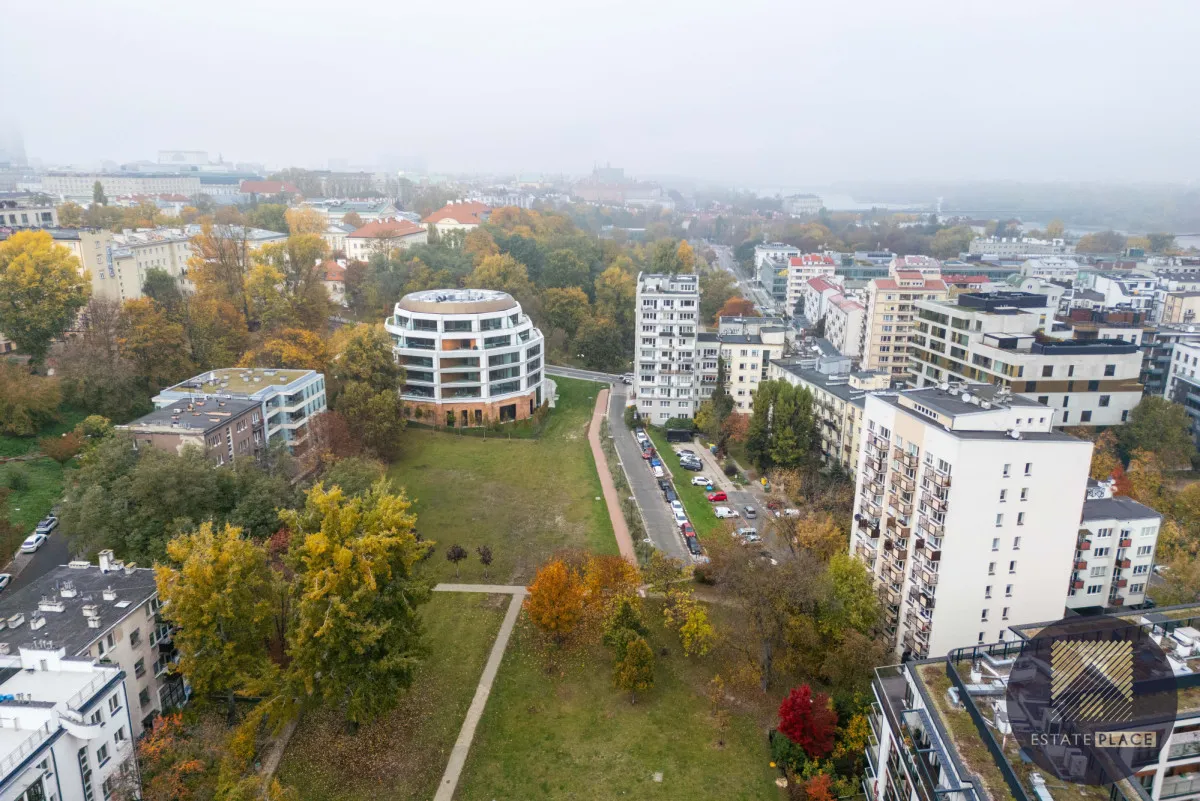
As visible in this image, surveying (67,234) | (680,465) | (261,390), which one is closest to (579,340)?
(680,465)

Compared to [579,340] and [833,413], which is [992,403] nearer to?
[833,413]

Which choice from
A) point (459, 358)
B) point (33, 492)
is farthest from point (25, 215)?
point (459, 358)

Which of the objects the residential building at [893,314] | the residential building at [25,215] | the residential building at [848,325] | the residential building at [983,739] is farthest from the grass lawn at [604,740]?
the residential building at [25,215]

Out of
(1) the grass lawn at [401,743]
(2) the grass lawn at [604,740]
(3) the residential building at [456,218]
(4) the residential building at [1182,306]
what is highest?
(3) the residential building at [456,218]

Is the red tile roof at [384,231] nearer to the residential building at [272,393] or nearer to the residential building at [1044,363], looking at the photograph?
the residential building at [272,393]

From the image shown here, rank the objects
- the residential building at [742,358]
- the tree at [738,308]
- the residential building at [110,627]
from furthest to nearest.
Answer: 1. the tree at [738,308]
2. the residential building at [742,358]
3. the residential building at [110,627]

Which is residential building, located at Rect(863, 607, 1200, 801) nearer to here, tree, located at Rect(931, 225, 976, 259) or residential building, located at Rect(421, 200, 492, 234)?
residential building, located at Rect(421, 200, 492, 234)

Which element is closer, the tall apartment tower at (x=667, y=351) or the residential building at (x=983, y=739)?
the residential building at (x=983, y=739)
